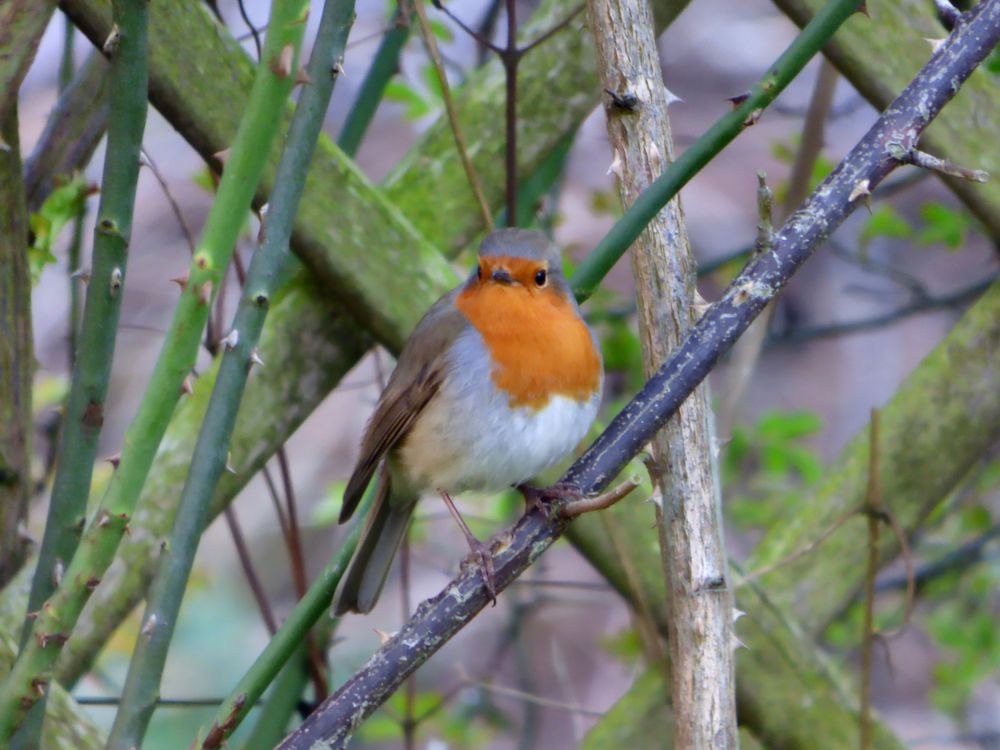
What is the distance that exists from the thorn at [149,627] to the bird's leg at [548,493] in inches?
23.1

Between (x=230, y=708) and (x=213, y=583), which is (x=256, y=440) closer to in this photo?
(x=230, y=708)

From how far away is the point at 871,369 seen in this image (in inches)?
281

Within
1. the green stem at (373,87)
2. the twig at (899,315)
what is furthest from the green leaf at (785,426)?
the green stem at (373,87)

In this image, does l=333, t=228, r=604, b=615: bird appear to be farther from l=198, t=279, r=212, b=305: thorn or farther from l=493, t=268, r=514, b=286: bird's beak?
l=198, t=279, r=212, b=305: thorn

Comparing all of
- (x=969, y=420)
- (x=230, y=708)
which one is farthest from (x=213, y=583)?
(x=230, y=708)

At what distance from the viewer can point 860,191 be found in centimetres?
173

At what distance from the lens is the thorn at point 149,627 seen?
1.66 meters

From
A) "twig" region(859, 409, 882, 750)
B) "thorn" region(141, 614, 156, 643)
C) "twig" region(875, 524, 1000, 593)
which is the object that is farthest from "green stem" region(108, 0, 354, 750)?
"twig" region(875, 524, 1000, 593)

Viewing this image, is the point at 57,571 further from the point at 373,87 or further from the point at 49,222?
the point at 373,87

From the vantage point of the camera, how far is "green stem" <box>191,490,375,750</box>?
1.62m

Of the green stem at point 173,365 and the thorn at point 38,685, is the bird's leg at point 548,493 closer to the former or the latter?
the green stem at point 173,365

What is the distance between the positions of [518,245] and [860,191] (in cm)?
98

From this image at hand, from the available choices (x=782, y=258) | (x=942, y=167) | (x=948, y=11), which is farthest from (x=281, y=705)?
(x=948, y=11)

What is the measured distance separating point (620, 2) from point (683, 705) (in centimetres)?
106
